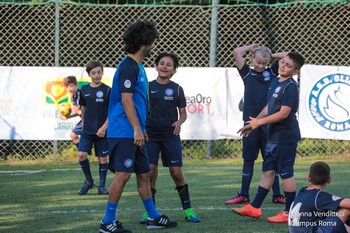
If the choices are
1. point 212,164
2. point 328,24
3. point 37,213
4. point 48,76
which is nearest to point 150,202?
point 37,213

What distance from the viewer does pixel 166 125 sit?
8453mm

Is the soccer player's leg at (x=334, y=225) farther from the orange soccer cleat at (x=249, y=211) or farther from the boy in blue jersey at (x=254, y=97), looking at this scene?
the boy in blue jersey at (x=254, y=97)

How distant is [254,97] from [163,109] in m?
1.64

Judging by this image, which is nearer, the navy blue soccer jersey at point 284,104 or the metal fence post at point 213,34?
the navy blue soccer jersey at point 284,104

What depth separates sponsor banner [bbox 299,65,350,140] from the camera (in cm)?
1412

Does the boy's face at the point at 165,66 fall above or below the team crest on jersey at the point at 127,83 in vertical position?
above

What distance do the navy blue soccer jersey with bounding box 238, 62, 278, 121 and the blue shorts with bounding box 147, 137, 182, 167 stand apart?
1.62 metres

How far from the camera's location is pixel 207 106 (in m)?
14.5

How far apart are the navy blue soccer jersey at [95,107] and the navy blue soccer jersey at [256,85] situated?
6.53 feet

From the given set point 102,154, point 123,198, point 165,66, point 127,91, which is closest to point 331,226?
point 127,91

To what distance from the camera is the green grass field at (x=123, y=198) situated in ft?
26.0

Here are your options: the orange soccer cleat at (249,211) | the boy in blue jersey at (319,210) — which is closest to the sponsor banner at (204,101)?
the orange soccer cleat at (249,211)

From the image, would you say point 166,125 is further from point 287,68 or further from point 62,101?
point 62,101

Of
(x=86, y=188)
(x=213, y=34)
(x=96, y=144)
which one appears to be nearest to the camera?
(x=86, y=188)
